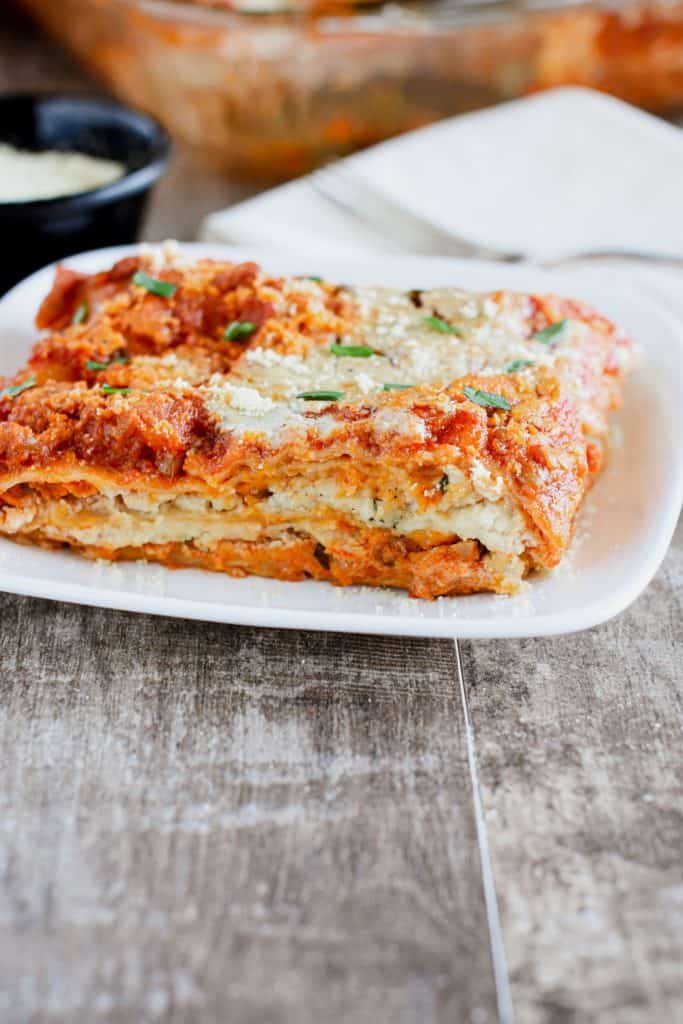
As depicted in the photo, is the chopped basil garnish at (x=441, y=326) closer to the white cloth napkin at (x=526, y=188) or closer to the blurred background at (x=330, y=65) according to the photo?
the white cloth napkin at (x=526, y=188)

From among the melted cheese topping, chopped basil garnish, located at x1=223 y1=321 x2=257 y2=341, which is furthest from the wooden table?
chopped basil garnish, located at x1=223 y1=321 x2=257 y2=341

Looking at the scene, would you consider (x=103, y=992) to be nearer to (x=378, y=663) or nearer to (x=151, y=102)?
(x=378, y=663)

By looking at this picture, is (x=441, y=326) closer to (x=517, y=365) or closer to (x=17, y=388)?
(x=517, y=365)

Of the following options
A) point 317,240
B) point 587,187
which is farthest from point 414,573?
point 587,187

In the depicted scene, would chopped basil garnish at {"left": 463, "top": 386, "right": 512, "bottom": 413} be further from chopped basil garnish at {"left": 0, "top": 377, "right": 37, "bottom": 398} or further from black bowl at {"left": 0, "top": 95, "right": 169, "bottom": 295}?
black bowl at {"left": 0, "top": 95, "right": 169, "bottom": 295}

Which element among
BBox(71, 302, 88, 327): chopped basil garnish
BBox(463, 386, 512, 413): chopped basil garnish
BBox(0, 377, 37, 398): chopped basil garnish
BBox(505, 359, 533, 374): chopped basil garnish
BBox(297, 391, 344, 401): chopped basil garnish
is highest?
BBox(463, 386, 512, 413): chopped basil garnish

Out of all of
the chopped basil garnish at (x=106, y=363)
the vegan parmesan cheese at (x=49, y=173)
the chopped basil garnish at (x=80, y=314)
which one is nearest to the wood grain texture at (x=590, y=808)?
the chopped basil garnish at (x=106, y=363)
